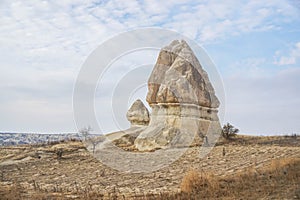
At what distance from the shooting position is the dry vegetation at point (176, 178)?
9805 millimetres

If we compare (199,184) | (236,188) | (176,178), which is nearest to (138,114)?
(176,178)

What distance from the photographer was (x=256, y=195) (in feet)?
29.1

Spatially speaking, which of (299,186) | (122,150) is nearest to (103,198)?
(299,186)

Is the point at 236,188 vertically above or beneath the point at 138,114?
beneath

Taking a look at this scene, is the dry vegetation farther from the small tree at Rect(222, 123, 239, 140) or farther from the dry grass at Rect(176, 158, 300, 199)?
the small tree at Rect(222, 123, 239, 140)

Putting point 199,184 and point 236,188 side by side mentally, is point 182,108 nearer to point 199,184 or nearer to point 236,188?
point 199,184

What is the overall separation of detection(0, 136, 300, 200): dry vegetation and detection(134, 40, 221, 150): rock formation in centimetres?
265

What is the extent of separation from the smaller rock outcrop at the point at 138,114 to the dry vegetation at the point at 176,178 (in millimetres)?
10380

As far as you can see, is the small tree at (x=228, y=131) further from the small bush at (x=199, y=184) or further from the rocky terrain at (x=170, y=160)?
the small bush at (x=199, y=184)

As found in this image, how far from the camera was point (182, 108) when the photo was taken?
2347 centimetres

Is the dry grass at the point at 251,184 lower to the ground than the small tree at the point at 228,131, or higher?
lower

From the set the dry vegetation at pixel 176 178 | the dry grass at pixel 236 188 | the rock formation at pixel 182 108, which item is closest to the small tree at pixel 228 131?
the rock formation at pixel 182 108

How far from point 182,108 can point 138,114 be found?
8.41 m

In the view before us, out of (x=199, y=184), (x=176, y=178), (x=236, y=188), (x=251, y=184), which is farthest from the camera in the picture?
(x=176, y=178)
